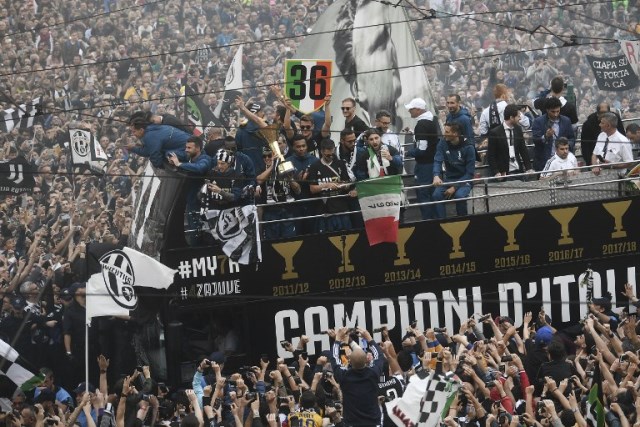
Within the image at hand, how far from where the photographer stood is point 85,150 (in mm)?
24953

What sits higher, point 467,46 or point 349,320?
point 467,46

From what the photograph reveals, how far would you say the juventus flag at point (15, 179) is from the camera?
2233 cm

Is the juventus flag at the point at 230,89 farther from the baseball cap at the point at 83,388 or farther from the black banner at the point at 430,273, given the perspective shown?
the baseball cap at the point at 83,388

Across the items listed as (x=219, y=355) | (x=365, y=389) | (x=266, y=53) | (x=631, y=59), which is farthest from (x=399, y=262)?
(x=266, y=53)

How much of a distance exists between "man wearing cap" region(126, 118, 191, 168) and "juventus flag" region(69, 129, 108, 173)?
405 centimetres

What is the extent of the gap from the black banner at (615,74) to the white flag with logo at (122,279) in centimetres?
853

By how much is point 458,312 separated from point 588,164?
108 inches

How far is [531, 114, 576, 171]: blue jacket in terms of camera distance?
22375 millimetres

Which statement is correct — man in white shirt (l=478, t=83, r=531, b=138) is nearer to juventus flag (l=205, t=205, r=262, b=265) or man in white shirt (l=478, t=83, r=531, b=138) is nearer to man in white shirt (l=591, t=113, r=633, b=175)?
man in white shirt (l=591, t=113, r=633, b=175)

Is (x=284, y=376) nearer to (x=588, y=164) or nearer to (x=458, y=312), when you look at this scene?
(x=458, y=312)

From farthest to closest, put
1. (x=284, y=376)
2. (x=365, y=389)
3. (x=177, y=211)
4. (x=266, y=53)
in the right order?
(x=266, y=53), (x=177, y=211), (x=284, y=376), (x=365, y=389)

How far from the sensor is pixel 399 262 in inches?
843

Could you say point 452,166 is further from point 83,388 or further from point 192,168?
point 83,388

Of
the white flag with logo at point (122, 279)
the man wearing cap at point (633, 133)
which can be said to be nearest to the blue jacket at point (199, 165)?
the white flag with logo at point (122, 279)
